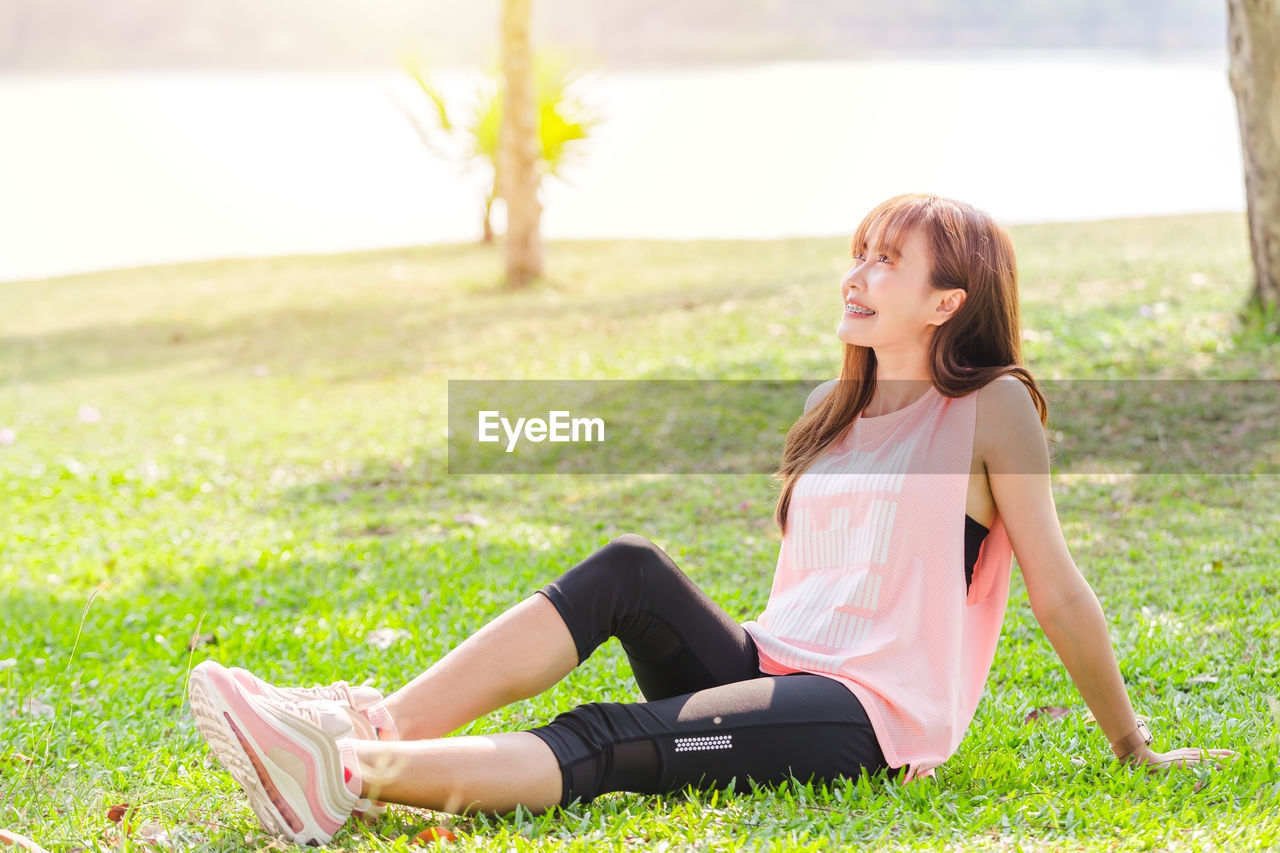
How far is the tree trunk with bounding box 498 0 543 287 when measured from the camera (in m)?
12.8

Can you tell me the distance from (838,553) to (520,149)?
11.1 meters

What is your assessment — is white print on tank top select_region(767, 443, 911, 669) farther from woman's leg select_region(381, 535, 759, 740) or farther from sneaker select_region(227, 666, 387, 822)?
sneaker select_region(227, 666, 387, 822)

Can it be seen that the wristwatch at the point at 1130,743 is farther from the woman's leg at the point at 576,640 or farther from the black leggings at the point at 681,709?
the woman's leg at the point at 576,640

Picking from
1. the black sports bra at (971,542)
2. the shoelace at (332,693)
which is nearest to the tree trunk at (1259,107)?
the black sports bra at (971,542)

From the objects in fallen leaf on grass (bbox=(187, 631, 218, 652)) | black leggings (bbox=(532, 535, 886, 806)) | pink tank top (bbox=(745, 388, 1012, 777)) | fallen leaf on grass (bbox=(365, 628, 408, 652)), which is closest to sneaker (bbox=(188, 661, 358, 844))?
black leggings (bbox=(532, 535, 886, 806))

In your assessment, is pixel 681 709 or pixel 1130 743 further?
pixel 1130 743

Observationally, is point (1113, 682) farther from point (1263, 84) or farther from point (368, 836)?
point (1263, 84)

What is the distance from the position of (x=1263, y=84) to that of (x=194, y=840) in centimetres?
715

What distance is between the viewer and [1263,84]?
729cm

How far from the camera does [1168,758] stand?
2.67m

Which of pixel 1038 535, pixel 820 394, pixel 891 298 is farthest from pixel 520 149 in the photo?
pixel 1038 535

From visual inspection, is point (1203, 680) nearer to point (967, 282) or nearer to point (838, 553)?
point (838, 553)

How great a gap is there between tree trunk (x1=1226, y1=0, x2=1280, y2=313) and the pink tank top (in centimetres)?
577

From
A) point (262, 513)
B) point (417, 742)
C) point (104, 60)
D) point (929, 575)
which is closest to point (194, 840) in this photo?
point (417, 742)
